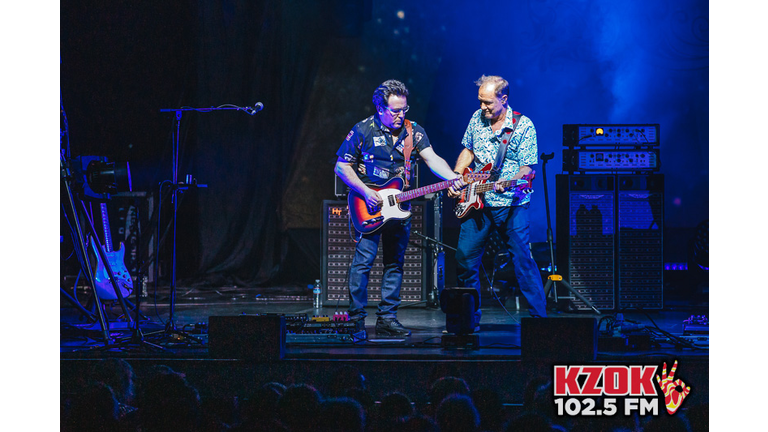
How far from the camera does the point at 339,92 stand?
26.1 feet

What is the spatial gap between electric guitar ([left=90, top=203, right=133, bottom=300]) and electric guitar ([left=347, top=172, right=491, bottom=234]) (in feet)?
7.10

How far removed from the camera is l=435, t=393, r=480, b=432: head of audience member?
311cm

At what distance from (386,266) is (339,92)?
3.74 metres

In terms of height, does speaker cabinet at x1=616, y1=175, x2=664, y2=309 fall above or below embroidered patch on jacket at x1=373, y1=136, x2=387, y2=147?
below

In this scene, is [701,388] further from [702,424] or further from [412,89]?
[412,89]

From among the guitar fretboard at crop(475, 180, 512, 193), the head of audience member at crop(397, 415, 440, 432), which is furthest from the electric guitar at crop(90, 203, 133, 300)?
the head of audience member at crop(397, 415, 440, 432)

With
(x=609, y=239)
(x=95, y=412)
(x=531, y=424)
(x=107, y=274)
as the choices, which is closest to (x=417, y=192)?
(x=531, y=424)

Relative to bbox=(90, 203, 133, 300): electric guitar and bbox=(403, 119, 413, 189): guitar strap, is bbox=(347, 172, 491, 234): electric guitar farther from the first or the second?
bbox=(90, 203, 133, 300): electric guitar

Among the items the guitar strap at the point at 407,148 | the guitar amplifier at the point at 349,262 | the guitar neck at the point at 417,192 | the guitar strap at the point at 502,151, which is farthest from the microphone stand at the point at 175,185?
the guitar amplifier at the point at 349,262

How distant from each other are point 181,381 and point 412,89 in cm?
523

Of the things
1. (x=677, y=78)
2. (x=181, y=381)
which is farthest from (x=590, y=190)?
(x=181, y=381)

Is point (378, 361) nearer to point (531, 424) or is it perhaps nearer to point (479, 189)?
point (531, 424)

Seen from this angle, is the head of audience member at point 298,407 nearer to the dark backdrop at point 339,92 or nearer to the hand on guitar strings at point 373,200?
the hand on guitar strings at point 373,200

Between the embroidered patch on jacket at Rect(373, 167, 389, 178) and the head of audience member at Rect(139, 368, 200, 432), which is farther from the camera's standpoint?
the embroidered patch on jacket at Rect(373, 167, 389, 178)
